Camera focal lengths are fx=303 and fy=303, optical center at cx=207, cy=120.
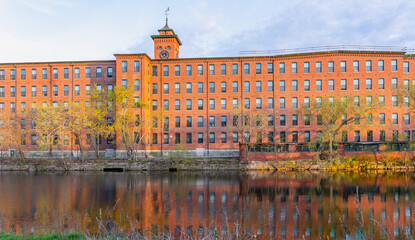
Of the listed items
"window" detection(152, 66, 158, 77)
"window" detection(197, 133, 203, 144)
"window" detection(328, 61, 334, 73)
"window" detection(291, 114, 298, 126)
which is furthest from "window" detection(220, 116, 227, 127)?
"window" detection(328, 61, 334, 73)

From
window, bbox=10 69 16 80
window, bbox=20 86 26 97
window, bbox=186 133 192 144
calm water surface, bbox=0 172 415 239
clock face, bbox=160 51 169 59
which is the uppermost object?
clock face, bbox=160 51 169 59

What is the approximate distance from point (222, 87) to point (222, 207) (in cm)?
3743

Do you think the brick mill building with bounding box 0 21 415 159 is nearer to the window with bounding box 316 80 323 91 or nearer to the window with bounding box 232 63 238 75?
the window with bounding box 232 63 238 75

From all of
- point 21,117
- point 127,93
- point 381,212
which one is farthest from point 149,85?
point 381,212

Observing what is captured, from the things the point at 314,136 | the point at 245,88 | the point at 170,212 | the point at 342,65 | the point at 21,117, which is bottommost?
the point at 170,212

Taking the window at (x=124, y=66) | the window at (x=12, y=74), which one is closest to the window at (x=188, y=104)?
the window at (x=124, y=66)

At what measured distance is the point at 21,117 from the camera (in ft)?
189

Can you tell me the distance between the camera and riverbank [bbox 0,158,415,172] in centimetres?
4344

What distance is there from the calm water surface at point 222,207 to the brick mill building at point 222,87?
22.0 meters

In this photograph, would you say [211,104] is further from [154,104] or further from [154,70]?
[154,70]

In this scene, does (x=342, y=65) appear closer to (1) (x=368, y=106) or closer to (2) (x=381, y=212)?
(1) (x=368, y=106)

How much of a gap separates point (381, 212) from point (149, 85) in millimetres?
44811

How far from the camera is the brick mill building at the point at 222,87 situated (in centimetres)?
5209

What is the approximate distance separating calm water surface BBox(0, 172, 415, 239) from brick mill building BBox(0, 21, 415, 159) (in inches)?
867
